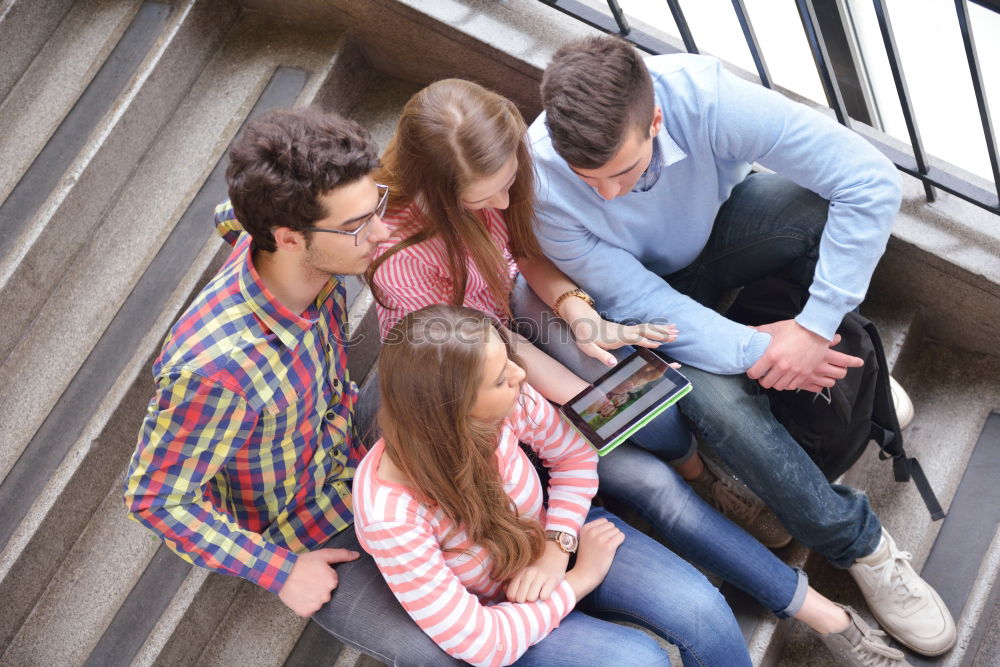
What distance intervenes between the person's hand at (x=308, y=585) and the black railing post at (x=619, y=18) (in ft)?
4.69

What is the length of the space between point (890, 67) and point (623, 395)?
93cm

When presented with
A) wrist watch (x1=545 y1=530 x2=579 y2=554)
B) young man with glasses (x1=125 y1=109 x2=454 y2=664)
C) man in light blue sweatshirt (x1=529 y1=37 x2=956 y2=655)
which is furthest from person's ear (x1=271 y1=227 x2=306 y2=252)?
wrist watch (x1=545 y1=530 x2=579 y2=554)

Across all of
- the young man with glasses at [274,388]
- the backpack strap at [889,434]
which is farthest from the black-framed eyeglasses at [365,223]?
the backpack strap at [889,434]

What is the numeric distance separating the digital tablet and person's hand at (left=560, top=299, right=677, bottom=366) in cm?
3

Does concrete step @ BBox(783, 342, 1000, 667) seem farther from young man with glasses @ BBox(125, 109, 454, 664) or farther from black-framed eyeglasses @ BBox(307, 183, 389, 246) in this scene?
black-framed eyeglasses @ BBox(307, 183, 389, 246)

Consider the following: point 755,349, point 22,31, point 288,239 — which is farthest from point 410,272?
point 22,31

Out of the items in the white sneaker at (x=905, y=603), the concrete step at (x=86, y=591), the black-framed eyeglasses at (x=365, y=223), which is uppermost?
the black-framed eyeglasses at (x=365, y=223)

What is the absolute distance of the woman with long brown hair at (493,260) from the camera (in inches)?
61.2

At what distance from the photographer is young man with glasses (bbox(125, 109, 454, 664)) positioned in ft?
4.80

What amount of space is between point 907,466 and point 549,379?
2.76ft

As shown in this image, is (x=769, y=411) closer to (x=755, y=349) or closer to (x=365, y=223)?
(x=755, y=349)

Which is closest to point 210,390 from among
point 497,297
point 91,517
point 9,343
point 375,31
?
point 497,297

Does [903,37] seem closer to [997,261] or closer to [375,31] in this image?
[997,261]

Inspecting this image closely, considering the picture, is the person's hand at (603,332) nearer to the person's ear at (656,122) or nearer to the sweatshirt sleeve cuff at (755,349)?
the sweatshirt sleeve cuff at (755,349)
